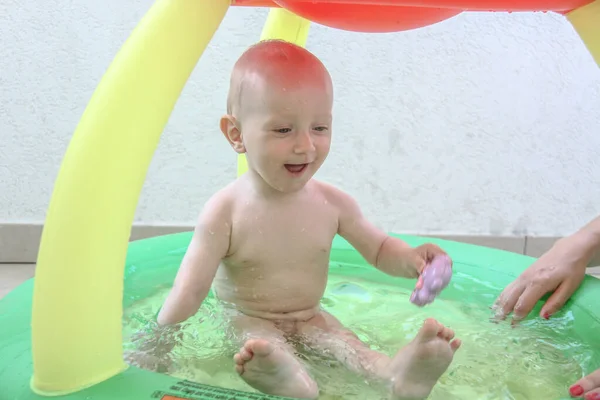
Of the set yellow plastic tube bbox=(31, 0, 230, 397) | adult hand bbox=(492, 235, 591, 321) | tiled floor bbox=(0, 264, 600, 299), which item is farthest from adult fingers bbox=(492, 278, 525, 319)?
tiled floor bbox=(0, 264, 600, 299)

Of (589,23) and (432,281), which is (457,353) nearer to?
(432,281)

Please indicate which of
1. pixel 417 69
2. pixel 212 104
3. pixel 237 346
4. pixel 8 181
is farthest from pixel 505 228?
pixel 8 181

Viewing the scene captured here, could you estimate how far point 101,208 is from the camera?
27.2 inches

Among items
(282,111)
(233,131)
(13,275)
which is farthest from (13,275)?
(282,111)

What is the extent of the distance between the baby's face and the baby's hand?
0.20 meters

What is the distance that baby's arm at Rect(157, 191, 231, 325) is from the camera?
85 centimetres

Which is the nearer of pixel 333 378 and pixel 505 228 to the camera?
pixel 333 378

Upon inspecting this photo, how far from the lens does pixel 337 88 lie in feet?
6.35

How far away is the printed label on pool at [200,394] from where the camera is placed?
670mm

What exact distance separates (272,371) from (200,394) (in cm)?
8

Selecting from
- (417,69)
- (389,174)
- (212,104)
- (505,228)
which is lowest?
(505,228)

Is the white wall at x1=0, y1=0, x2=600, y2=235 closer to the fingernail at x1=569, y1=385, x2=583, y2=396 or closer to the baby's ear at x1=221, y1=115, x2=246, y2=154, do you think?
the baby's ear at x1=221, y1=115, x2=246, y2=154

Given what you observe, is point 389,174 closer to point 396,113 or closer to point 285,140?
point 396,113

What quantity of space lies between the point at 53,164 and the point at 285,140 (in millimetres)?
1255
